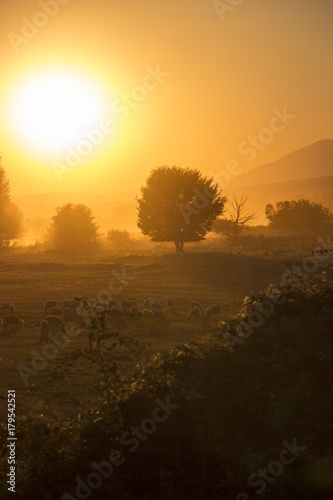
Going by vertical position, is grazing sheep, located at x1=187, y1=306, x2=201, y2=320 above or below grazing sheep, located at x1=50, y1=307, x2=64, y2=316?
below

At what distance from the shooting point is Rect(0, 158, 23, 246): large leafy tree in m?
75.7

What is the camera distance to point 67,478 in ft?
26.5

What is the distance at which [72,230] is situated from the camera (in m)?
76.5

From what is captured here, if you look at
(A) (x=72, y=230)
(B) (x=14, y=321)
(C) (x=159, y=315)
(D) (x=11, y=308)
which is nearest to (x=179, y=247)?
(A) (x=72, y=230)

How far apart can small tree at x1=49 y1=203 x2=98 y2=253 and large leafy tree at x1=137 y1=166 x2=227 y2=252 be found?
19.3m

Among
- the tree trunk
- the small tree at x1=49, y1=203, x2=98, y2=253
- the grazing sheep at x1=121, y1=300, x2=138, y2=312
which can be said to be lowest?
the grazing sheep at x1=121, y1=300, x2=138, y2=312

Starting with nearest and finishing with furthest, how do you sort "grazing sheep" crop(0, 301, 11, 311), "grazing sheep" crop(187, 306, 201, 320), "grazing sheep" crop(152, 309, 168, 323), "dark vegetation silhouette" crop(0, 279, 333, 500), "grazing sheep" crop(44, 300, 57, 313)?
"dark vegetation silhouette" crop(0, 279, 333, 500) < "grazing sheep" crop(152, 309, 168, 323) < "grazing sheep" crop(187, 306, 201, 320) < "grazing sheep" crop(0, 301, 11, 311) < "grazing sheep" crop(44, 300, 57, 313)

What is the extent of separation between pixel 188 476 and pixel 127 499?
108cm

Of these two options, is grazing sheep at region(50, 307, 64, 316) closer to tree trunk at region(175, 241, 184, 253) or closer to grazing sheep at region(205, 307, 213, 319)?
grazing sheep at region(205, 307, 213, 319)

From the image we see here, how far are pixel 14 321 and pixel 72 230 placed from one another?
53.7m

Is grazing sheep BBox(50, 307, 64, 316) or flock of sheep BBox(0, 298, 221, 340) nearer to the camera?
flock of sheep BBox(0, 298, 221, 340)

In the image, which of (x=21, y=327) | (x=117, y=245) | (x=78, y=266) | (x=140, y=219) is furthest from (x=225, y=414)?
(x=117, y=245)

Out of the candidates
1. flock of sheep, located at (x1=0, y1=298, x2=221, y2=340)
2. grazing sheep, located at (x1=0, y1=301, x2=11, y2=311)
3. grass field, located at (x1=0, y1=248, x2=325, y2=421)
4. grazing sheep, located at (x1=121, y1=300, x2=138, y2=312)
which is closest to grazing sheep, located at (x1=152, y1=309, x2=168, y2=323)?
flock of sheep, located at (x1=0, y1=298, x2=221, y2=340)

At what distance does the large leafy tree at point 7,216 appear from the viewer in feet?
248
